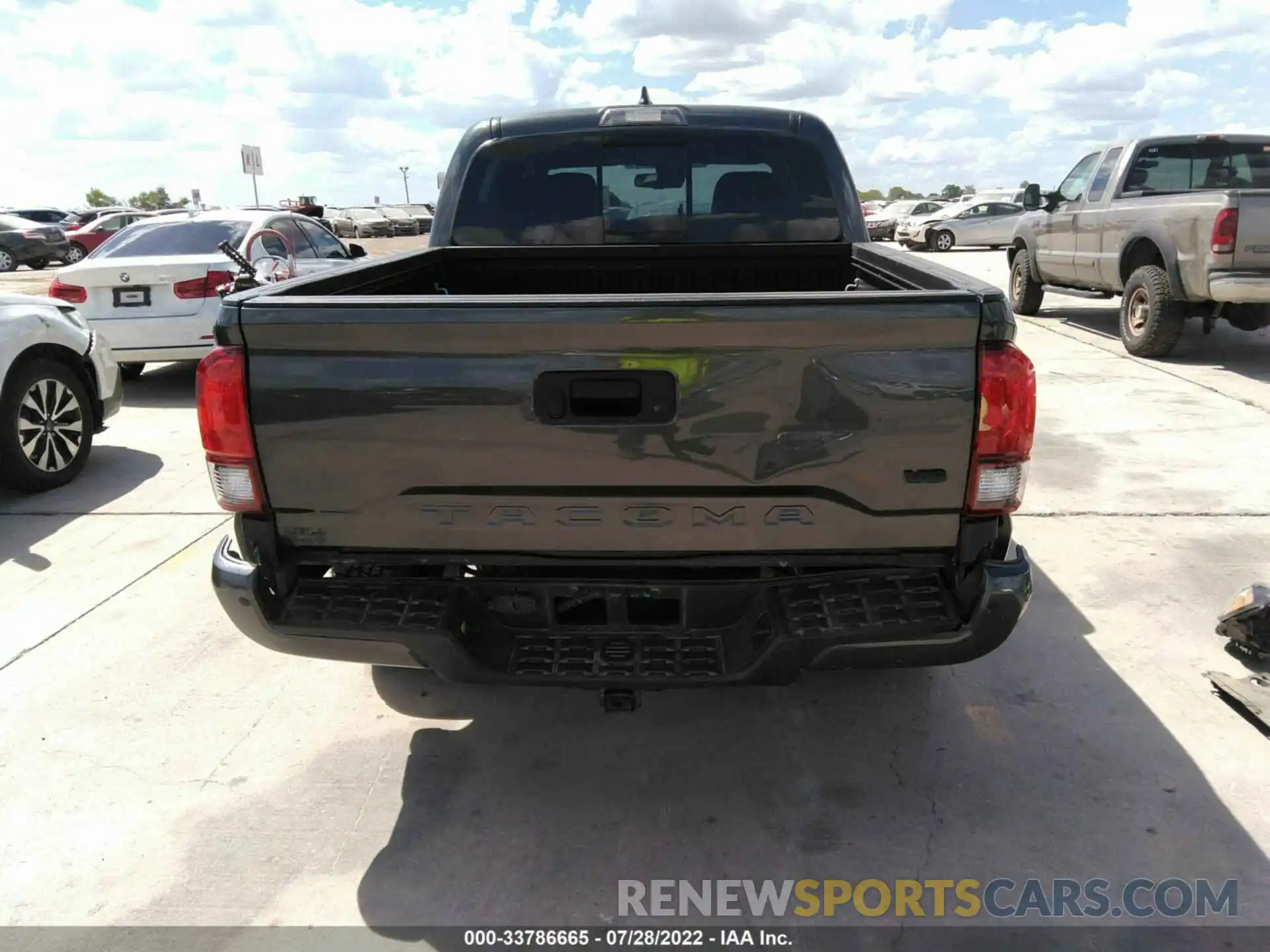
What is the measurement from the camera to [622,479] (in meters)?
2.49

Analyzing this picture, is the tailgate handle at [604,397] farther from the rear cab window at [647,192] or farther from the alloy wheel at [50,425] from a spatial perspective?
the alloy wheel at [50,425]

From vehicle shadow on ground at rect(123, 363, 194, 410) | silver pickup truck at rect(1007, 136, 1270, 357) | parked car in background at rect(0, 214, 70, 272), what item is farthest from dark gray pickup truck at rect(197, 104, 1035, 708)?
parked car in background at rect(0, 214, 70, 272)

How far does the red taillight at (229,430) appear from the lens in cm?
246

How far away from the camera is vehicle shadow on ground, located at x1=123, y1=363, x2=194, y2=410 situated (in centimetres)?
888

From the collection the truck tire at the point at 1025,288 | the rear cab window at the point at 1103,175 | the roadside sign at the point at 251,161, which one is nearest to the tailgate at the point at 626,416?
the rear cab window at the point at 1103,175

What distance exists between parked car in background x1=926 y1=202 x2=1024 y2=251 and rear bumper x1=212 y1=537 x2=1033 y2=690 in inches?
1056

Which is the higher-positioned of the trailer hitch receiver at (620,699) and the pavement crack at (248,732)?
the trailer hitch receiver at (620,699)

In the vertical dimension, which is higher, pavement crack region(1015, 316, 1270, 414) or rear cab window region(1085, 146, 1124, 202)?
rear cab window region(1085, 146, 1124, 202)

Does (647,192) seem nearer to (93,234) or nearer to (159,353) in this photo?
(159,353)

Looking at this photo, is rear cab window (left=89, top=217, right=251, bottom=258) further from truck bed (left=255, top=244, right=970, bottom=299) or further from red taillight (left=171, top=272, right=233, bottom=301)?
truck bed (left=255, top=244, right=970, bottom=299)

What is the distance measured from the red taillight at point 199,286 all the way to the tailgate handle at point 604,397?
7128mm

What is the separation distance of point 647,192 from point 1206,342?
912 cm

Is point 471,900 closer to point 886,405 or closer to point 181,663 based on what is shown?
point 886,405

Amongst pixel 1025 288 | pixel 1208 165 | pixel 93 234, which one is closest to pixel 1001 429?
pixel 1208 165
